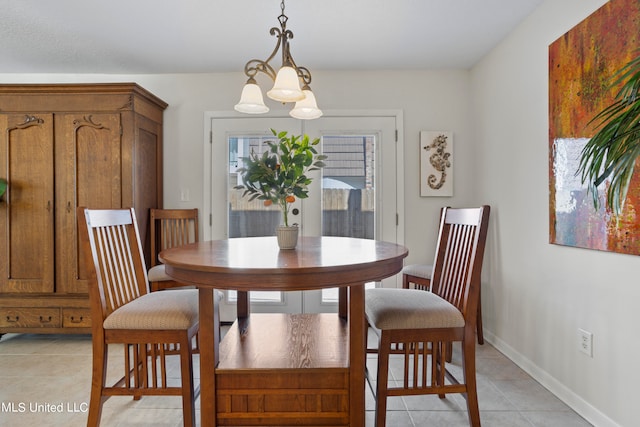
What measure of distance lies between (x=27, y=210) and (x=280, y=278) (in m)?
2.69

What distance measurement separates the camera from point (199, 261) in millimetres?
1337

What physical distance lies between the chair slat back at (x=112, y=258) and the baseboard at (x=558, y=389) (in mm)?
2361

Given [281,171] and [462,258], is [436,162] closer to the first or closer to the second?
[462,258]

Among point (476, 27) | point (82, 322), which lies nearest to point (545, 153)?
point (476, 27)

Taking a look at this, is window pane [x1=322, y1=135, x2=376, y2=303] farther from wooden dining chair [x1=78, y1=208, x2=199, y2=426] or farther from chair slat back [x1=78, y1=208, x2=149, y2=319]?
wooden dining chair [x1=78, y1=208, x2=199, y2=426]

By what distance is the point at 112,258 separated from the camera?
1.77m

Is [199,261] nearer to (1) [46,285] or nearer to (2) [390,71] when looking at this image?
(1) [46,285]

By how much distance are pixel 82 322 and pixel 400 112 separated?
125 inches

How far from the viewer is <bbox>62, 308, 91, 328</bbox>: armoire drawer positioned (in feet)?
9.19

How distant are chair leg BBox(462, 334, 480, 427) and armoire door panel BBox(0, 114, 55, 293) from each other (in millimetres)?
2991

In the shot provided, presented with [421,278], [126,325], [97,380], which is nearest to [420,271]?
[421,278]

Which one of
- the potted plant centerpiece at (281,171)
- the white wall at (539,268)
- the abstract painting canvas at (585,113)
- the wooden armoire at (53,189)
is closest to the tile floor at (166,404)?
the white wall at (539,268)

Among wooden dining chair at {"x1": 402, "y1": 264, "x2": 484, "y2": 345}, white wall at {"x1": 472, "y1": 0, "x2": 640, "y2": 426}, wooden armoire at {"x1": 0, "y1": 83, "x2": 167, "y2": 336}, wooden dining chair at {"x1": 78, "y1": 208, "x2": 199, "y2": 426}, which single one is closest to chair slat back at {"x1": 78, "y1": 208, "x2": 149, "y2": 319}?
wooden dining chair at {"x1": 78, "y1": 208, "x2": 199, "y2": 426}

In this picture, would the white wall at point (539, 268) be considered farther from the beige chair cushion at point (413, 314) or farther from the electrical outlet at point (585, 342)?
the beige chair cushion at point (413, 314)
